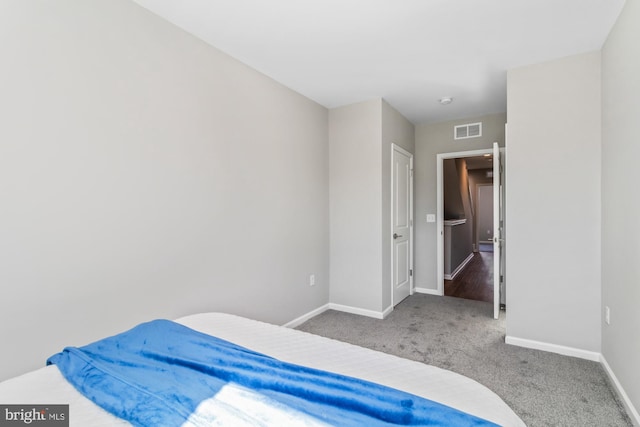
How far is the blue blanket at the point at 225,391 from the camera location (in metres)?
0.89

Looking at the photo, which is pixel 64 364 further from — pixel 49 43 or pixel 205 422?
pixel 49 43

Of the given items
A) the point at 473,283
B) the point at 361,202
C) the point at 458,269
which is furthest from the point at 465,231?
the point at 361,202

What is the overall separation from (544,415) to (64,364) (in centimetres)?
252

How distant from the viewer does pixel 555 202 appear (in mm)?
2656

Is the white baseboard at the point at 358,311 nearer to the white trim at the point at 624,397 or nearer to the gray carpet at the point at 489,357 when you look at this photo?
the gray carpet at the point at 489,357

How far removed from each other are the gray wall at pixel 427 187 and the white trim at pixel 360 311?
114 centimetres

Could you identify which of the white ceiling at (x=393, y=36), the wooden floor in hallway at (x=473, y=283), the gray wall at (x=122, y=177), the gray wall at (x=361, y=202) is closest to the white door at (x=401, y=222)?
the gray wall at (x=361, y=202)

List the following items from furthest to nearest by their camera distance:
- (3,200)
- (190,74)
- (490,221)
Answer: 1. (490,221)
2. (190,74)
3. (3,200)

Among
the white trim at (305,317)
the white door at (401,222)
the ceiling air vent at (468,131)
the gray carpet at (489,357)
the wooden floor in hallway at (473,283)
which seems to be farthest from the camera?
the wooden floor in hallway at (473,283)

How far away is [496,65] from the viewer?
9.18 feet

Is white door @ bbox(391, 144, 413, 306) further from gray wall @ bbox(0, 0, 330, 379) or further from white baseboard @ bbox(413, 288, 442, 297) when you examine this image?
gray wall @ bbox(0, 0, 330, 379)

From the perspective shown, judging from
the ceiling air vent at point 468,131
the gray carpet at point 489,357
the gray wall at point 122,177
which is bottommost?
the gray carpet at point 489,357

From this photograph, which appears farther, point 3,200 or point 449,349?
point 449,349

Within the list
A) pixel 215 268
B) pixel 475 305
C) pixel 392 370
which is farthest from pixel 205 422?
pixel 475 305
